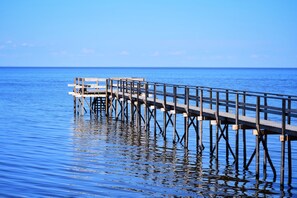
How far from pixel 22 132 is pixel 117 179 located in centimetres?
1303

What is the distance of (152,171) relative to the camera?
20.3 meters

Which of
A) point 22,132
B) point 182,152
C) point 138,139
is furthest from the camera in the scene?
point 22,132

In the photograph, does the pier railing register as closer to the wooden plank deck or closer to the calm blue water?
the wooden plank deck

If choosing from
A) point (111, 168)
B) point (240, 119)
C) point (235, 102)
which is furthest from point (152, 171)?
point (235, 102)

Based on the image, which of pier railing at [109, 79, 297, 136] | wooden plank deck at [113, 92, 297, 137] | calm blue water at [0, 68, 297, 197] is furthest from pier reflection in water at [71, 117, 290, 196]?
pier railing at [109, 79, 297, 136]

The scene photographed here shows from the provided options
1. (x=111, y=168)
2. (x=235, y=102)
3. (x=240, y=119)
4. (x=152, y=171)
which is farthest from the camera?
(x=235, y=102)

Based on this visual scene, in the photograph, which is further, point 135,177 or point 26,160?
point 26,160

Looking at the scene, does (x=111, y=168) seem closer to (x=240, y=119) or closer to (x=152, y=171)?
(x=152, y=171)

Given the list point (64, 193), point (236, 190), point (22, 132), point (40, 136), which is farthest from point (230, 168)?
point (22, 132)

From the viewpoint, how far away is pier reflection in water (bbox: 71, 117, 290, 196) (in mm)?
17625

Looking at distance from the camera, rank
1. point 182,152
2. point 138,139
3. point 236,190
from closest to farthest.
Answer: point 236,190
point 182,152
point 138,139

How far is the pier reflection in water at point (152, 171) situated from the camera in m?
17.6

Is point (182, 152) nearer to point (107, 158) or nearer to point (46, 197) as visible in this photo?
point (107, 158)

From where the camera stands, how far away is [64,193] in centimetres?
1677
